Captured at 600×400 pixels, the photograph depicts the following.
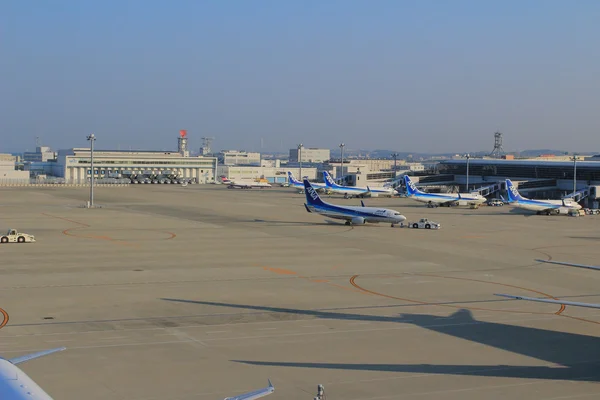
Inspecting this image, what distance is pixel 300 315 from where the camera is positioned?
1535 inches

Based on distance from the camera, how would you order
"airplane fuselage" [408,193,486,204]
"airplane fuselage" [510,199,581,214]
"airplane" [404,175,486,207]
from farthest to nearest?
"airplane" [404,175,486,207] → "airplane fuselage" [408,193,486,204] → "airplane fuselage" [510,199,581,214]

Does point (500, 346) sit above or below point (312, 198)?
below

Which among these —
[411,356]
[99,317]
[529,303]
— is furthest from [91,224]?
[411,356]

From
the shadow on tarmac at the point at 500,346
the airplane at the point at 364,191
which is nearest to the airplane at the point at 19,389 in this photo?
the shadow on tarmac at the point at 500,346

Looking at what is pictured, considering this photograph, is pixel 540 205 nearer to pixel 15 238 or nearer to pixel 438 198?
pixel 438 198

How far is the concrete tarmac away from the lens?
2725cm

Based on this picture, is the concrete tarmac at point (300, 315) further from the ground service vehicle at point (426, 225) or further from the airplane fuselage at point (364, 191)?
the airplane fuselage at point (364, 191)

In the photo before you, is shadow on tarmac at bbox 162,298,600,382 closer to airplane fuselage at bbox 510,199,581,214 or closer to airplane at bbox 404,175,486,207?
airplane fuselage at bbox 510,199,581,214

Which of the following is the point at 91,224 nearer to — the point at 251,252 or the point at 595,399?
the point at 251,252

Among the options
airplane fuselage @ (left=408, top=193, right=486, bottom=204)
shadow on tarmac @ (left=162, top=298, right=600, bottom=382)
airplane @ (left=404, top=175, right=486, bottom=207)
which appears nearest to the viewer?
shadow on tarmac @ (left=162, top=298, right=600, bottom=382)

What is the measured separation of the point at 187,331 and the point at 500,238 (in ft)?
170

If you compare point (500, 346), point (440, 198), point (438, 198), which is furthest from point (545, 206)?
point (500, 346)

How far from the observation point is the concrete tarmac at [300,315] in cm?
2725

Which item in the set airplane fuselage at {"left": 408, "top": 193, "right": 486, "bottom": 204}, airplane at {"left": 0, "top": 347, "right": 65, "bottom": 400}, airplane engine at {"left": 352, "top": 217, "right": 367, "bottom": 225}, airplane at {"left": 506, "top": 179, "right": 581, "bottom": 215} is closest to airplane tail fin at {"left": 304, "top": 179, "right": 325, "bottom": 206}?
airplane engine at {"left": 352, "top": 217, "right": 367, "bottom": 225}
